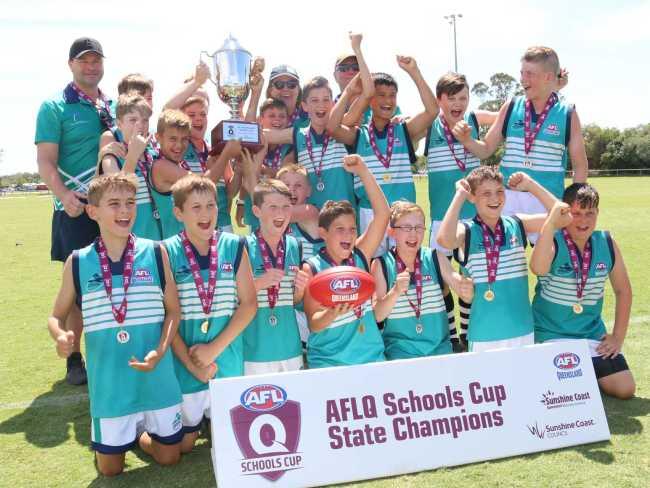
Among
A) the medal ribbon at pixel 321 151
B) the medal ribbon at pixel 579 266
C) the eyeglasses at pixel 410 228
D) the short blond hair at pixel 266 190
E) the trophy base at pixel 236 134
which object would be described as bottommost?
the medal ribbon at pixel 579 266

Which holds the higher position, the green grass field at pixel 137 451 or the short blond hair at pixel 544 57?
the short blond hair at pixel 544 57

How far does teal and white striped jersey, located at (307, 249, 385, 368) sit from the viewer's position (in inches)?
165

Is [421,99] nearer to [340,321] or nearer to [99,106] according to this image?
[340,321]

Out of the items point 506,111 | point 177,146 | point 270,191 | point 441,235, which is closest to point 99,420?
point 270,191

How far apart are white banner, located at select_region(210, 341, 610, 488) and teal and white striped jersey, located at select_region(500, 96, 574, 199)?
194cm

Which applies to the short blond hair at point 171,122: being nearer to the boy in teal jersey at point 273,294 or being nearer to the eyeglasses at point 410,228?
the boy in teal jersey at point 273,294

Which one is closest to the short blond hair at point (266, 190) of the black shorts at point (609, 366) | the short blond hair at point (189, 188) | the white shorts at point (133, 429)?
the short blond hair at point (189, 188)

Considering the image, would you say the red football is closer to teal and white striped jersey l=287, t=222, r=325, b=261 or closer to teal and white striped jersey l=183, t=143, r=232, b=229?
teal and white striped jersey l=287, t=222, r=325, b=261

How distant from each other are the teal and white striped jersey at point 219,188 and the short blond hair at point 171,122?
0.52 meters

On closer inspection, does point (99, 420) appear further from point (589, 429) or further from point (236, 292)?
point (589, 429)

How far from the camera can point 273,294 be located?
4258mm

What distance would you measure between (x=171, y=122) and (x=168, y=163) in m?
0.33

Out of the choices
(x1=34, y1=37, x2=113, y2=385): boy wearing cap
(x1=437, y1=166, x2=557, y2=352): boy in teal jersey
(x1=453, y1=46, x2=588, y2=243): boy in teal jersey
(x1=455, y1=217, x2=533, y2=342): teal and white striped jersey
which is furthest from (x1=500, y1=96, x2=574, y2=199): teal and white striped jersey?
(x1=34, y1=37, x2=113, y2=385): boy wearing cap

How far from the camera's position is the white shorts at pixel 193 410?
3979 millimetres
